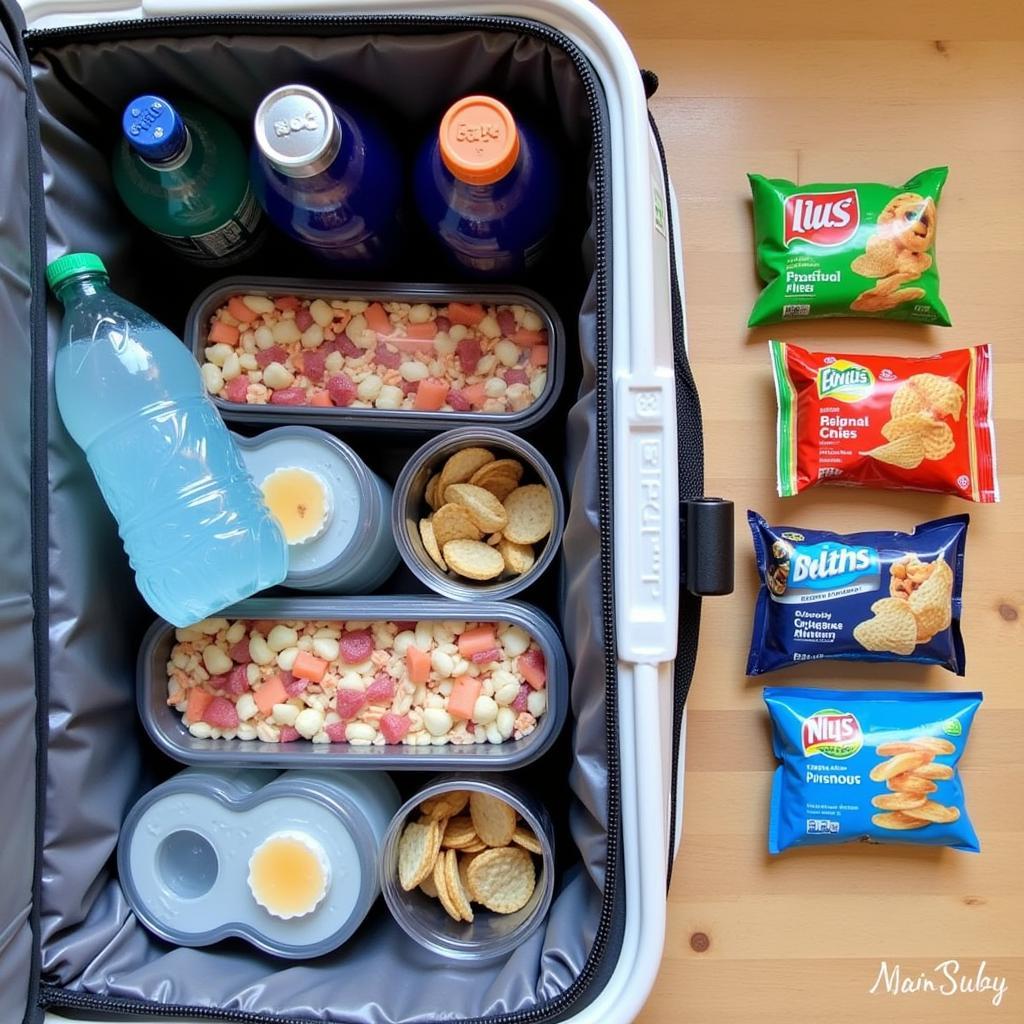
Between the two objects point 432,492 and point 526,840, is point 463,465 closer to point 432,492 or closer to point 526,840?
point 432,492

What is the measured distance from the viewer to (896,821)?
0.94 m

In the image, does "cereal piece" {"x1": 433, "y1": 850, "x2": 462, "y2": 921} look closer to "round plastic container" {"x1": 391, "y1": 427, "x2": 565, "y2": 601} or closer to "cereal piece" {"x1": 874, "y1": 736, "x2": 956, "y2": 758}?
"round plastic container" {"x1": 391, "y1": 427, "x2": 565, "y2": 601}

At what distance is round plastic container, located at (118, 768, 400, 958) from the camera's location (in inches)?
30.3

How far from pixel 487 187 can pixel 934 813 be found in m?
0.83

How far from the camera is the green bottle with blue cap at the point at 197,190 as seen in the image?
2.38ft

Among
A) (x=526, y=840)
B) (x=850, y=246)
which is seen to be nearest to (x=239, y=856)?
(x=526, y=840)

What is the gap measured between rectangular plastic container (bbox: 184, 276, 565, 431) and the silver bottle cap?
0.63 ft

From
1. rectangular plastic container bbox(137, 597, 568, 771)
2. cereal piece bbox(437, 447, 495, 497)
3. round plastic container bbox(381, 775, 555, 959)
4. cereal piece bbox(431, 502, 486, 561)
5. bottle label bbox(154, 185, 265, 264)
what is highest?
bottle label bbox(154, 185, 265, 264)

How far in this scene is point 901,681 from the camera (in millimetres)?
986

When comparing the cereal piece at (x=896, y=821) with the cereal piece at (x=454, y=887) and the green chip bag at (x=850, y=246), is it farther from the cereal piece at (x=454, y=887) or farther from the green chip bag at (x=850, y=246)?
the green chip bag at (x=850, y=246)

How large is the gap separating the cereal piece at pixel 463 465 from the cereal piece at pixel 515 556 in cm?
8

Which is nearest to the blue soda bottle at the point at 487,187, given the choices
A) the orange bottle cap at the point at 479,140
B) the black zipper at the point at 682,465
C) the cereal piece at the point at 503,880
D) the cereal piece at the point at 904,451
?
the orange bottle cap at the point at 479,140

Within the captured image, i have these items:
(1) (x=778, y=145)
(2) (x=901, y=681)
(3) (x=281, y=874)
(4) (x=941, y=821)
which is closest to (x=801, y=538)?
(2) (x=901, y=681)

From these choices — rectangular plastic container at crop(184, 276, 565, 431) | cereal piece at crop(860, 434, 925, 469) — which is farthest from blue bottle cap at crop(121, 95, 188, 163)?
cereal piece at crop(860, 434, 925, 469)
